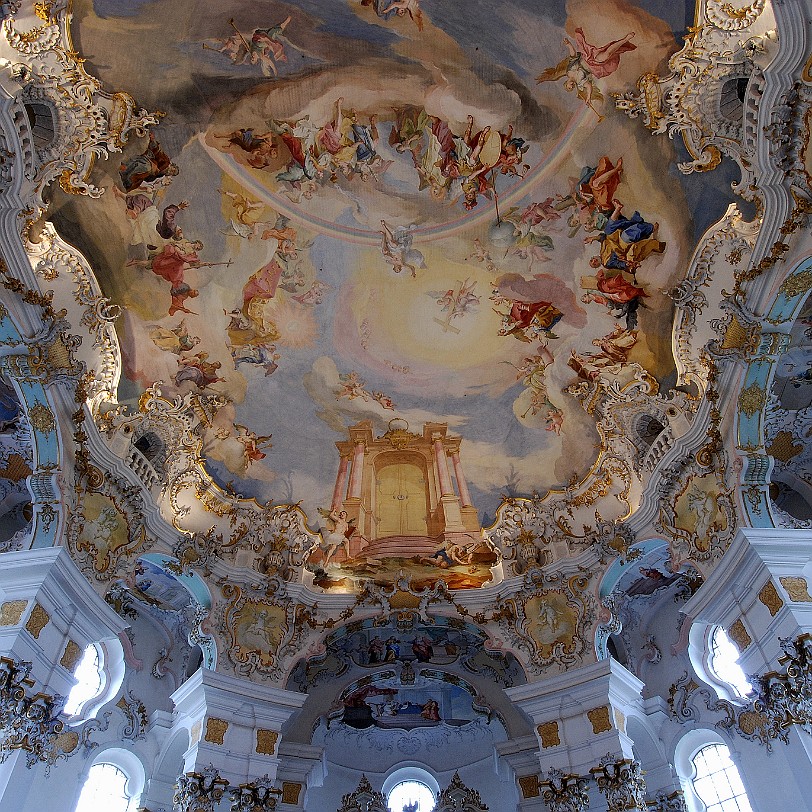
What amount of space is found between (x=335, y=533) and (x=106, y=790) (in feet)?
22.0

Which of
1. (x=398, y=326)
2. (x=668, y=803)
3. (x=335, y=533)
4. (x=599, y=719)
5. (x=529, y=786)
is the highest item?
(x=398, y=326)

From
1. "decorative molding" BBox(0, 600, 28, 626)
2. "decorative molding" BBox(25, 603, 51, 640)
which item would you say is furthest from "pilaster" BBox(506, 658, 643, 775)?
"decorative molding" BBox(0, 600, 28, 626)

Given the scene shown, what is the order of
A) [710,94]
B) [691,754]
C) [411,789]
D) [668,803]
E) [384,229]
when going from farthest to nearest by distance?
[411,789] < [384,229] < [691,754] < [668,803] < [710,94]

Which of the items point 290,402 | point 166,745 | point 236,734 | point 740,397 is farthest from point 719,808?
point 290,402

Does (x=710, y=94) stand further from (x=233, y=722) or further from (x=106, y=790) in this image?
(x=106, y=790)

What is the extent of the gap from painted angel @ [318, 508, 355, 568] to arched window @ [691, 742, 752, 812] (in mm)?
8250

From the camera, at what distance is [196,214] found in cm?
1530

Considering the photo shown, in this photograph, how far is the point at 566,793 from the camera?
13102mm

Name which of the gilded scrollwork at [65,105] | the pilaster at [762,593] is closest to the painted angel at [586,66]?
the gilded scrollwork at [65,105]

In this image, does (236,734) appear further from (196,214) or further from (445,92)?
(445,92)

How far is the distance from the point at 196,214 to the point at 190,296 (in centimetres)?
166

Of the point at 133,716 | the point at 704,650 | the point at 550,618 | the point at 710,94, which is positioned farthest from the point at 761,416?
the point at 133,716

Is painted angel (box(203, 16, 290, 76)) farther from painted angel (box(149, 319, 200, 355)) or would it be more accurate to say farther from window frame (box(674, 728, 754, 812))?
window frame (box(674, 728, 754, 812))

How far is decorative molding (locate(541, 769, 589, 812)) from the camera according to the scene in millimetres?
12953
